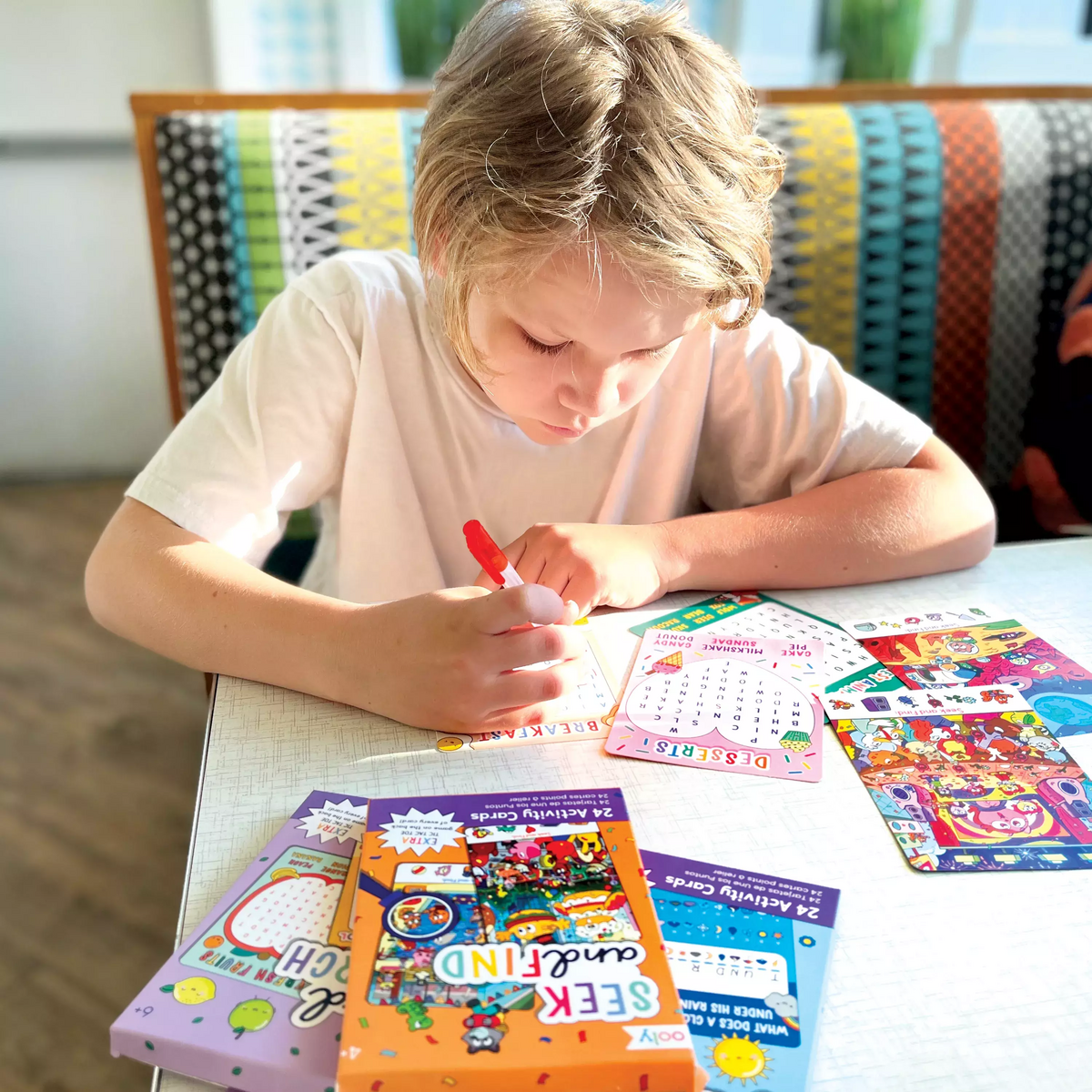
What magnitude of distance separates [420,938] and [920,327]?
117cm

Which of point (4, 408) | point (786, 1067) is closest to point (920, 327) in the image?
point (786, 1067)

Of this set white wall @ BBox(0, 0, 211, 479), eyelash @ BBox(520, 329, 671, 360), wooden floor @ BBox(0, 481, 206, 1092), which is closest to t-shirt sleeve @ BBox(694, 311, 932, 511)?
eyelash @ BBox(520, 329, 671, 360)

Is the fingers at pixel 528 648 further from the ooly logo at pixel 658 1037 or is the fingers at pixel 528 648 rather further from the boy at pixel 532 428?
the ooly logo at pixel 658 1037

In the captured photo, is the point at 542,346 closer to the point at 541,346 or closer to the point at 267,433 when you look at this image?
the point at 541,346

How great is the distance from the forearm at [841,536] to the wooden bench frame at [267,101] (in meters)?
0.74

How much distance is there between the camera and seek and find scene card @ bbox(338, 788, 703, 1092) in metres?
0.37

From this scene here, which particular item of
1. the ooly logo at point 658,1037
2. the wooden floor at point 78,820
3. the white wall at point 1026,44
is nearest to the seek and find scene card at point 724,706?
the ooly logo at point 658,1037

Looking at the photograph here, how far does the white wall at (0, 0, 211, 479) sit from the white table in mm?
→ 2149

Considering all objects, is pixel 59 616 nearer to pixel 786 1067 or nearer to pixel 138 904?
pixel 138 904

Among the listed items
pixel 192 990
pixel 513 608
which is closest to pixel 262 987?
pixel 192 990

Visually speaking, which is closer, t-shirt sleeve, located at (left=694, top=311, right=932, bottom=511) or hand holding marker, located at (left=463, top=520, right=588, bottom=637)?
hand holding marker, located at (left=463, top=520, right=588, bottom=637)

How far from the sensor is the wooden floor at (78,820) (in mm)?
1176

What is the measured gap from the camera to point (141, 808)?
1547mm

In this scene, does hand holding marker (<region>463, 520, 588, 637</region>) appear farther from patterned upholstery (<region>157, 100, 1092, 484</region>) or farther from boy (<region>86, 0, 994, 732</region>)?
patterned upholstery (<region>157, 100, 1092, 484</region>)
